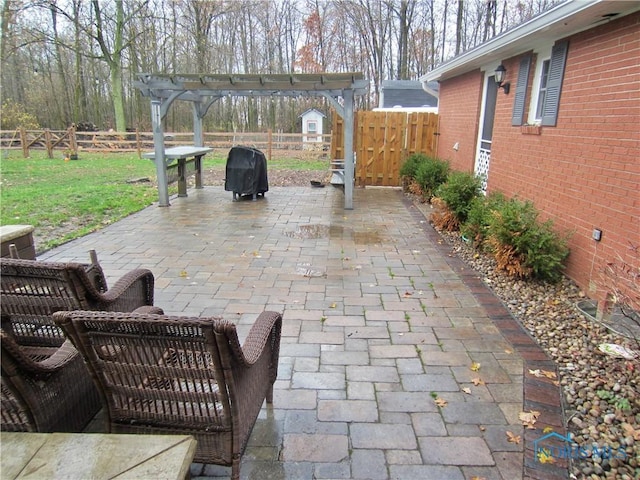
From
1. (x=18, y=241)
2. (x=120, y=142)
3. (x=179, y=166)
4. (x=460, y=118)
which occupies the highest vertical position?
(x=460, y=118)

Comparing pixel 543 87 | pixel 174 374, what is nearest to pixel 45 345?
pixel 174 374

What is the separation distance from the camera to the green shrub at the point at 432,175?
8750mm

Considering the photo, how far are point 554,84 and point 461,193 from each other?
1.97m

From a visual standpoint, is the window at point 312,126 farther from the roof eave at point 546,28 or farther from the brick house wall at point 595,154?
the brick house wall at point 595,154

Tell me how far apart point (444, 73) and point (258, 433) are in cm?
903

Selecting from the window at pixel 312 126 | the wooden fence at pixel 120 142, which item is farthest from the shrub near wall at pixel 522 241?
the window at pixel 312 126

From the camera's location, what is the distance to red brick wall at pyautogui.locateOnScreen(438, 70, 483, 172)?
829cm

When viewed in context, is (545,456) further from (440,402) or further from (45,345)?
(45,345)

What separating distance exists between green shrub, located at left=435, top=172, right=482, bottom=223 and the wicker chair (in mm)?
5067

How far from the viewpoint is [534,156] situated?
5.50 metres

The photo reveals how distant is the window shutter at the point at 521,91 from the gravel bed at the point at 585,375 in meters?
2.73

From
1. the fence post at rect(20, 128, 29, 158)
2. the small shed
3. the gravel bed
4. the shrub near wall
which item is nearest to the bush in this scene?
the shrub near wall

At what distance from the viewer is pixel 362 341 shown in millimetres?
3350

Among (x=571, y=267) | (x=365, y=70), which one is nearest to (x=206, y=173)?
(x=571, y=267)
